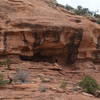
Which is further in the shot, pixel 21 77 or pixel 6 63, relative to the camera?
pixel 6 63

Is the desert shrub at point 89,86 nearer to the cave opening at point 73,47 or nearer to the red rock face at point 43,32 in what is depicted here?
the red rock face at point 43,32

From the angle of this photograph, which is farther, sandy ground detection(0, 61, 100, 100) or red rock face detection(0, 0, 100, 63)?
red rock face detection(0, 0, 100, 63)

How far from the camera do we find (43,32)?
24.4 metres

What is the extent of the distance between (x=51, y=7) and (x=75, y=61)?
185 inches

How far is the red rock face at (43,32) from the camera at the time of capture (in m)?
23.8

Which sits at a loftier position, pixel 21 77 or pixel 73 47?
pixel 73 47

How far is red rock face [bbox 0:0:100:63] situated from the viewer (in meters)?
23.8

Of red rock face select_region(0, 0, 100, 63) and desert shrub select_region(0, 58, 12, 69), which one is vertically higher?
red rock face select_region(0, 0, 100, 63)

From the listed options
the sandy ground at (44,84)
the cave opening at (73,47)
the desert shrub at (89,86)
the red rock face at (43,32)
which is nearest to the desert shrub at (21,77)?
the sandy ground at (44,84)

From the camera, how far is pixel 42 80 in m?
20.1

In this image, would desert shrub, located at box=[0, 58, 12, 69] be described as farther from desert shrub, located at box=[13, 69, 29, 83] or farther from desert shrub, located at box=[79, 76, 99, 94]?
desert shrub, located at box=[79, 76, 99, 94]

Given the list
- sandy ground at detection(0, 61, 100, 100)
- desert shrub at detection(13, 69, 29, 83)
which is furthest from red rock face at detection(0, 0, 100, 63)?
desert shrub at detection(13, 69, 29, 83)

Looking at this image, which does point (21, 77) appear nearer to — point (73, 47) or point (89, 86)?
point (89, 86)

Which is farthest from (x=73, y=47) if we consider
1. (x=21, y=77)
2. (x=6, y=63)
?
(x=21, y=77)
